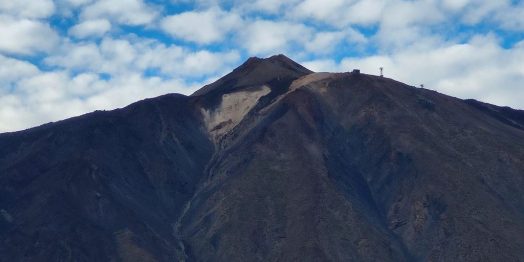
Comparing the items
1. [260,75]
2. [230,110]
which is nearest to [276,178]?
[230,110]

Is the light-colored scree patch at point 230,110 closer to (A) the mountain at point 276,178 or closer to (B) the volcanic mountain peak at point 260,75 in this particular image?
(A) the mountain at point 276,178

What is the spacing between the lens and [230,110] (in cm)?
17375

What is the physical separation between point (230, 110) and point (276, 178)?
33.3 m

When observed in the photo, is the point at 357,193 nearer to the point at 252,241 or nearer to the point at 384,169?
the point at 384,169

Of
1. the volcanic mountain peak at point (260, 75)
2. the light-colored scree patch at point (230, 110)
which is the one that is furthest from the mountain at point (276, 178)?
the volcanic mountain peak at point (260, 75)

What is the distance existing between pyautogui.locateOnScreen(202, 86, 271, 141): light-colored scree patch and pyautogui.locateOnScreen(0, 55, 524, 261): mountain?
0.28 metres

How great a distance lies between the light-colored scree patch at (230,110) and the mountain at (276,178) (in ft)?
0.93

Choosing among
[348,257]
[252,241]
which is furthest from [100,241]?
[348,257]

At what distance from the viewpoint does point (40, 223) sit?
5231 inches

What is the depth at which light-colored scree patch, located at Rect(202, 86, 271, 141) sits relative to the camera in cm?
16950

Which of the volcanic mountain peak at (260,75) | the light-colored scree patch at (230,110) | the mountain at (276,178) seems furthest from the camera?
the volcanic mountain peak at (260,75)

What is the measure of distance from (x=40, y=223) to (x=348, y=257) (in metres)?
42.6

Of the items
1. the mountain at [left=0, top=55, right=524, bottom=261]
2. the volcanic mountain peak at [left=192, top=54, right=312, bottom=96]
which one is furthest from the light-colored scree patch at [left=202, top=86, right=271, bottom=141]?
the volcanic mountain peak at [left=192, top=54, right=312, bottom=96]

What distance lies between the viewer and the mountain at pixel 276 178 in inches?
5044
